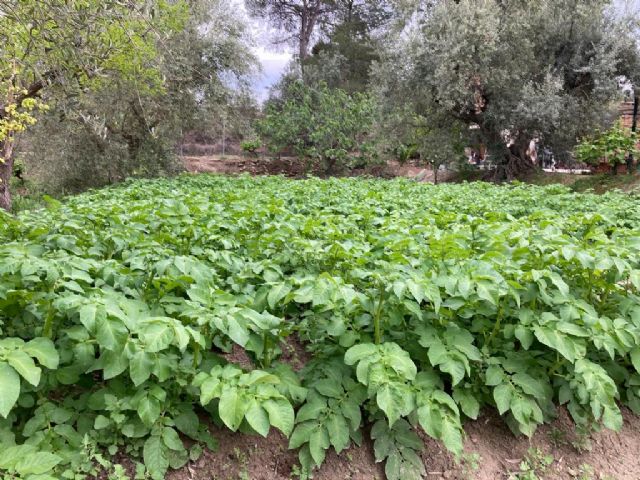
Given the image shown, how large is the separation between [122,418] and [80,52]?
140 inches

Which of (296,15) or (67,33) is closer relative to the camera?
(67,33)

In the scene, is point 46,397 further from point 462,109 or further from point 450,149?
point 450,149

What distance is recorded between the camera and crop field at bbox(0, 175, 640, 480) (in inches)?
74.1

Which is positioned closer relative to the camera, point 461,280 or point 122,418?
point 122,418

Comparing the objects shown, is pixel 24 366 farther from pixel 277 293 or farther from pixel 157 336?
pixel 277 293

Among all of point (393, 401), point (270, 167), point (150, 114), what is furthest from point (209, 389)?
point (270, 167)

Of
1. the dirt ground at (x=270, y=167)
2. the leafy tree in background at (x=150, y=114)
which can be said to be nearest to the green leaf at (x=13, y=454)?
the leafy tree in background at (x=150, y=114)

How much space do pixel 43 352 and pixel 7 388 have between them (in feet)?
0.71

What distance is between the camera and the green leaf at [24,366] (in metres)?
1.63

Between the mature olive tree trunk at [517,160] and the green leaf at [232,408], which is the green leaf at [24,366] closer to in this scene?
the green leaf at [232,408]

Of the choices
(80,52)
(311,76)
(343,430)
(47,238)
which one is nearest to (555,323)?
(343,430)

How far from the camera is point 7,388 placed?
159 cm

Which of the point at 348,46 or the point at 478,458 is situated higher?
the point at 348,46

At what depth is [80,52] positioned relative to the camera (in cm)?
425
